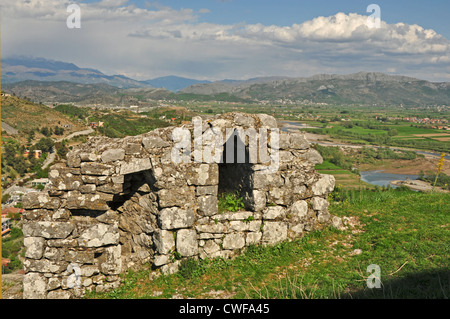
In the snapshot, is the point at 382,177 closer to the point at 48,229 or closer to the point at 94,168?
the point at 94,168

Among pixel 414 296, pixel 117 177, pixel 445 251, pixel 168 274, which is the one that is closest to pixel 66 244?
pixel 117 177

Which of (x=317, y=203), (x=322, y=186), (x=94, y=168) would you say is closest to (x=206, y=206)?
(x=94, y=168)

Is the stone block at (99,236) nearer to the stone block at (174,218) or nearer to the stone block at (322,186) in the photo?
the stone block at (174,218)

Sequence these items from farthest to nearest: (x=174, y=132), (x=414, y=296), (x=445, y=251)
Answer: (x=174, y=132) < (x=445, y=251) < (x=414, y=296)

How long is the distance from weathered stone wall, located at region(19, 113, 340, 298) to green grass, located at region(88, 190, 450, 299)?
1.35ft

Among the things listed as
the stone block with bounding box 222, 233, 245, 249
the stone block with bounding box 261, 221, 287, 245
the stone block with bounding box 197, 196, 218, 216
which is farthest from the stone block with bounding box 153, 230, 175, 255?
the stone block with bounding box 261, 221, 287, 245

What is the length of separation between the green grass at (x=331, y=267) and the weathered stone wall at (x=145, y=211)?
16.2 inches

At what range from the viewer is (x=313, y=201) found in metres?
9.79

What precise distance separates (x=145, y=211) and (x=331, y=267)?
5190 millimetres

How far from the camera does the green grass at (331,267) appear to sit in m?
6.71

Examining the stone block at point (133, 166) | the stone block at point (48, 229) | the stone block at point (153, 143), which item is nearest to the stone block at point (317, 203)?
the stone block at point (153, 143)

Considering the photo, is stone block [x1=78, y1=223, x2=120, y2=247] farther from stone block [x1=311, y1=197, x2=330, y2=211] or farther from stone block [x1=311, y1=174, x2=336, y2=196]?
stone block [x1=311, y1=174, x2=336, y2=196]

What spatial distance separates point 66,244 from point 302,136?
281 inches

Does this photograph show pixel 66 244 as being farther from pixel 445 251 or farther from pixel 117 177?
pixel 445 251
